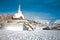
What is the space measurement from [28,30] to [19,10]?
9.42 feet

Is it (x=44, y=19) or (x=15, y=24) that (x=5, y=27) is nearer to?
(x=15, y=24)

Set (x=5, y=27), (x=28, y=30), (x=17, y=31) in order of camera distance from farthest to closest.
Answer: (x=28, y=30)
(x=17, y=31)
(x=5, y=27)

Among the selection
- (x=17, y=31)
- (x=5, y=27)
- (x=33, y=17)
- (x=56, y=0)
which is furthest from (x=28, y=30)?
(x=56, y=0)

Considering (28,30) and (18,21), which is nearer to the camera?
(18,21)

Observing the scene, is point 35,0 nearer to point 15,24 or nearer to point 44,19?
point 44,19

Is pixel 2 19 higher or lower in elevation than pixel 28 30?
higher

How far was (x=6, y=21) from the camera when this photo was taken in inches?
275

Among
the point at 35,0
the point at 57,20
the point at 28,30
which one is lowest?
the point at 28,30

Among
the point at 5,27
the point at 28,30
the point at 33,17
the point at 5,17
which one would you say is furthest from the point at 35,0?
the point at 28,30

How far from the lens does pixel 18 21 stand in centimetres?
788

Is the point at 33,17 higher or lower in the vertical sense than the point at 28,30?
higher

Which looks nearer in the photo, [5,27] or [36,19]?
[36,19]

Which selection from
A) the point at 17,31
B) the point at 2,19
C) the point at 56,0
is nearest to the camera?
the point at 56,0

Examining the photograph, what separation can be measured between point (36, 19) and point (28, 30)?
9.27 ft
